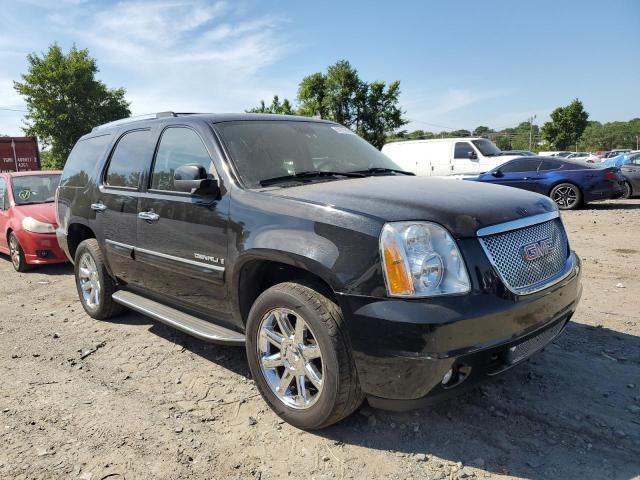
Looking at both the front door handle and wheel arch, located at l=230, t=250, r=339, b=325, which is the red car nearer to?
the front door handle

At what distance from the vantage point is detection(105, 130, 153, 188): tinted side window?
13.6 feet

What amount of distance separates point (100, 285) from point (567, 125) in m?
58.7

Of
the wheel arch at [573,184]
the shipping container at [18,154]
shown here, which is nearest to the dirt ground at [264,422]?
the wheel arch at [573,184]

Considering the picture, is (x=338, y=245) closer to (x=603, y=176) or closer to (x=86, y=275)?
(x=86, y=275)

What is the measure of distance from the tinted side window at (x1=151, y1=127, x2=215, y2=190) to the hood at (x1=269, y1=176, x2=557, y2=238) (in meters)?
0.84

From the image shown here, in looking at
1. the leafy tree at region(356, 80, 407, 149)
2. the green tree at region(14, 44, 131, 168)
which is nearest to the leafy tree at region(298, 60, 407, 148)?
the leafy tree at region(356, 80, 407, 149)

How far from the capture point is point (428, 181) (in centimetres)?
345

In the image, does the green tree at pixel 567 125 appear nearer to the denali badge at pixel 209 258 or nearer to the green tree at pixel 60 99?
the green tree at pixel 60 99

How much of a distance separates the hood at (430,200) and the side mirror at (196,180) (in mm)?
464

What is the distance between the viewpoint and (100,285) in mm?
4820

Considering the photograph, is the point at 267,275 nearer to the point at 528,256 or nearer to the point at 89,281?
the point at 528,256

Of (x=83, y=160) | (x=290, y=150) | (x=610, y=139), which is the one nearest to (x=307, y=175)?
(x=290, y=150)

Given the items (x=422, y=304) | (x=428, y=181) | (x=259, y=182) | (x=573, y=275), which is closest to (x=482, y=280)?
(x=422, y=304)

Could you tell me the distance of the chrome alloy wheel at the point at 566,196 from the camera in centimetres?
1242
